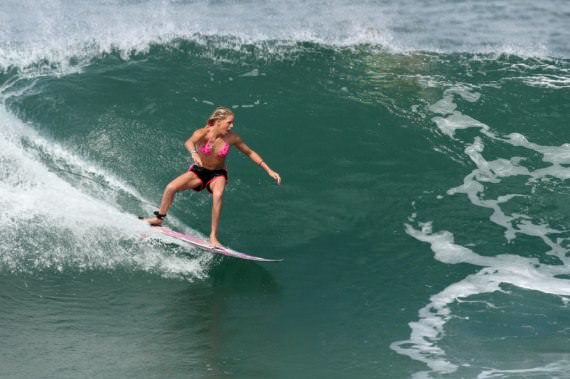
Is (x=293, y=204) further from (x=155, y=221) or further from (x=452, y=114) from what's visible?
(x=452, y=114)

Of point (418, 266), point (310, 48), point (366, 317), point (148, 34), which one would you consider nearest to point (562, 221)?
point (418, 266)

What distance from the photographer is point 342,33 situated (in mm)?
18844

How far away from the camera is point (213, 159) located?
1062 cm

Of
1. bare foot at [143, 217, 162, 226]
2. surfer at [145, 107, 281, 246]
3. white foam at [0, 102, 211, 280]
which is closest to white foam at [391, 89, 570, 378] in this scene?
surfer at [145, 107, 281, 246]

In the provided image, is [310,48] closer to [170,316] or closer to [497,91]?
[497,91]

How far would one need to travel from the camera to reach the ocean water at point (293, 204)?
9.20 meters

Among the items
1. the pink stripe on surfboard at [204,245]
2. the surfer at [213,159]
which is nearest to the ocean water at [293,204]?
the pink stripe on surfboard at [204,245]

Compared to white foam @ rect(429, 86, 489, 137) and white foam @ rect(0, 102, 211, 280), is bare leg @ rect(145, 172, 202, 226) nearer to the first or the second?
white foam @ rect(0, 102, 211, 280)

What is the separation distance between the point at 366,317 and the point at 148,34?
32.1 feet

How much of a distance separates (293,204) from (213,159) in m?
2.25

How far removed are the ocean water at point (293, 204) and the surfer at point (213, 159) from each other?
0.72 meters

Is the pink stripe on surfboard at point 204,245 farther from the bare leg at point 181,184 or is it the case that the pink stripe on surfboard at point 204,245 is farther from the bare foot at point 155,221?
the bare leg at point 181,184

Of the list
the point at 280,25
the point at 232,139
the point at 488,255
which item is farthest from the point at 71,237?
the point at 280,25

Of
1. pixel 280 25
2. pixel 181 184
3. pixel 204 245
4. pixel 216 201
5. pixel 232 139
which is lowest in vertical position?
pixel 204 245
